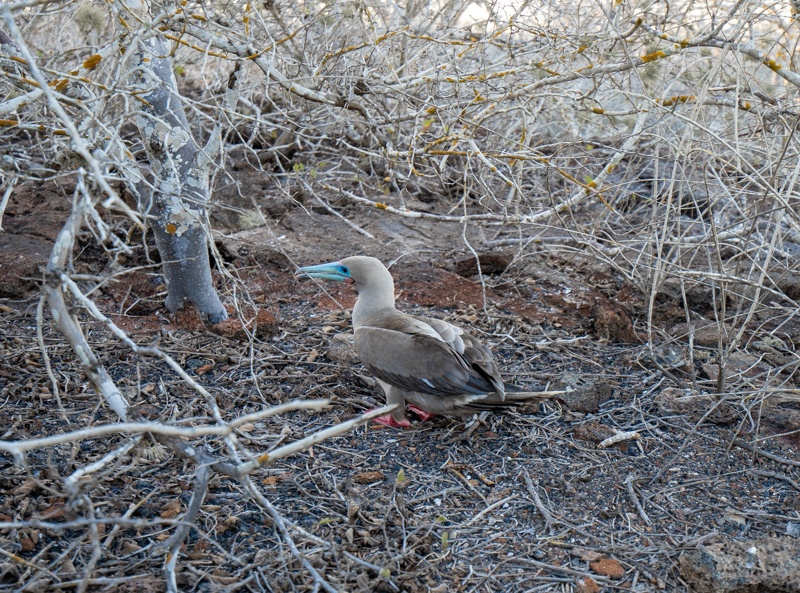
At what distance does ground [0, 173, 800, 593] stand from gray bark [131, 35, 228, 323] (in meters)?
0.22

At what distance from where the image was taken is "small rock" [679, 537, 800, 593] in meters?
2.67

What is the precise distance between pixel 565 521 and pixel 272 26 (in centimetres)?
399

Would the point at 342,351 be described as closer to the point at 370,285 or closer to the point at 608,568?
the point at 370,285

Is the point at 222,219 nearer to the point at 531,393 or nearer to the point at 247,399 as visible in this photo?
the point at 247,399

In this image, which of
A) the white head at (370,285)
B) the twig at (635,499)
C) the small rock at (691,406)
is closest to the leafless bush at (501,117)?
the small rock at (691,406)

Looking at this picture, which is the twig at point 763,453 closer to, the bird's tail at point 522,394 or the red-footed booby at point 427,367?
the bird's tail at point 522,394

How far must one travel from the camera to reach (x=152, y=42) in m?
3.94

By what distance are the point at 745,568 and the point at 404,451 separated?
4.90ft

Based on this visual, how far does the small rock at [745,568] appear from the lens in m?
2.67

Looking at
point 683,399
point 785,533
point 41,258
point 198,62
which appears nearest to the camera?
point 785,533

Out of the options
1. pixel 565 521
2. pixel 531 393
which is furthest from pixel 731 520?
pixel 531 393

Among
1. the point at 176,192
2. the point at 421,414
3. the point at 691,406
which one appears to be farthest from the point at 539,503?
the point at 176,192

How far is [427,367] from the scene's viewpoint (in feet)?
12.1

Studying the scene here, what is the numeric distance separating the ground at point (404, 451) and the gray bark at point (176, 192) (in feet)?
0.73
